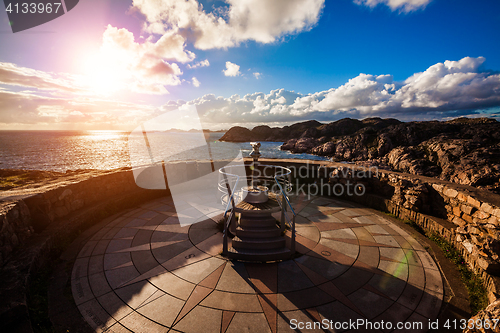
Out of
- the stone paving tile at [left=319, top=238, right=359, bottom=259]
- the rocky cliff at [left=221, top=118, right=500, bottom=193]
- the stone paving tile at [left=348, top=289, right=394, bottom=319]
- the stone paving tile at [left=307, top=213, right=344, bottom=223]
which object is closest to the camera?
the stone paving tile at [left=348, top=289, right=394, bottom=319]

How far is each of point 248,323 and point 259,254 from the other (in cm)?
173

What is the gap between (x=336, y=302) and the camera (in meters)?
3.96

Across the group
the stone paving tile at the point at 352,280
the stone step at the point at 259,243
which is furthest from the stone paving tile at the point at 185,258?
the stone paving tile at the point at 352,280

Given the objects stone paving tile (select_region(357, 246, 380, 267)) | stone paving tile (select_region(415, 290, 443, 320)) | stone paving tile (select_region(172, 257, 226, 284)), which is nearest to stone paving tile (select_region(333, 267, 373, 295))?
stone paving tile (select_region(357, 246, 380, 267))

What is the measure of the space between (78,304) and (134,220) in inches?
149

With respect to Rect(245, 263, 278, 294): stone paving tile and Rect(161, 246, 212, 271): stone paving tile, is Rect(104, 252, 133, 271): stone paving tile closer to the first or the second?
Rect(161, 246, 212, 271): stone paving tile

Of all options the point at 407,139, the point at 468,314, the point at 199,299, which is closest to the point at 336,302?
the point at 468,314

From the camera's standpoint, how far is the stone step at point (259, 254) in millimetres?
5133

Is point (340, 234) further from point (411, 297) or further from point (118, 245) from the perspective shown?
point (118, 245)

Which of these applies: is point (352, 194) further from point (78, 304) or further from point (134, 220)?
point (78, 304)

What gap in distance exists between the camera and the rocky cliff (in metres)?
19.8

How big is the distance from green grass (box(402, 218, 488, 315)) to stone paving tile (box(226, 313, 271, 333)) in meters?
3.99

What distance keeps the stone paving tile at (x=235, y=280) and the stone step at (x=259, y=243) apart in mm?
474

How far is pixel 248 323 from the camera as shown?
3.51 m
